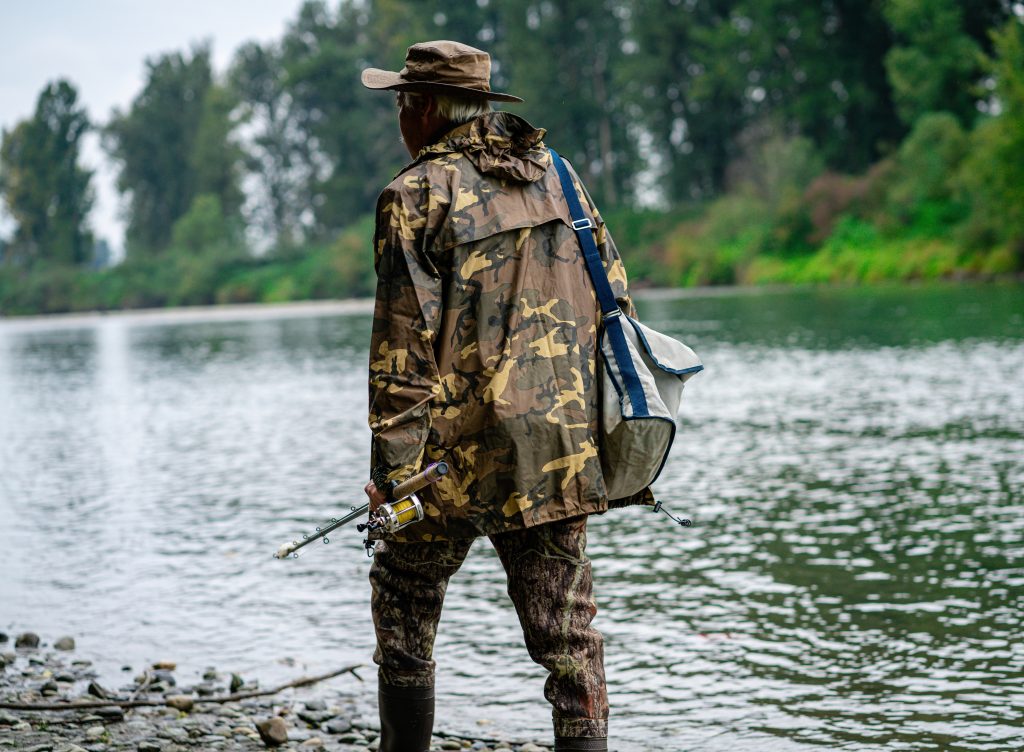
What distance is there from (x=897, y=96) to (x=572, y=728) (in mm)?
59834

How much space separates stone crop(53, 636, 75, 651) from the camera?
615 cm

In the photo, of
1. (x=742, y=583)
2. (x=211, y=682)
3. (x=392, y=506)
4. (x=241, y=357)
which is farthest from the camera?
(x=241, y=357)

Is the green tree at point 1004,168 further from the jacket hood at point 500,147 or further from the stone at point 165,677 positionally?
the jacket hood at point 500,147

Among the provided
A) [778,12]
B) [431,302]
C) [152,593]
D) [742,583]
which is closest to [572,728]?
[431,302]

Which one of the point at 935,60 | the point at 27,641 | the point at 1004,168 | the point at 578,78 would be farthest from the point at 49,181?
the point at 27,641

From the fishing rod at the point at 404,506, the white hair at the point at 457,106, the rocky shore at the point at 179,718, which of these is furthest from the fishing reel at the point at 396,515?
the rocky shore at the point at 179,718

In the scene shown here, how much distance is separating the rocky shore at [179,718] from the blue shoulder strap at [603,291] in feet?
5.47

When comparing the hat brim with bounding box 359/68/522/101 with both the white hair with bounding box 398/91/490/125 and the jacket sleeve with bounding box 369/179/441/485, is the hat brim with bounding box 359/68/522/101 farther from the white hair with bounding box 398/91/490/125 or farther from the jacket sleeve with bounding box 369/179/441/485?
the jacket sleeve with bounding box 369/179/441/485

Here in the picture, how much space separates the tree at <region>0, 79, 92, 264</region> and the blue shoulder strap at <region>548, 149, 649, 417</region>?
9664 cm

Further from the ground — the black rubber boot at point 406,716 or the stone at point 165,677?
the black rubber boot at point 406,716

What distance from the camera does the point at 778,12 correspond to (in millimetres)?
66938

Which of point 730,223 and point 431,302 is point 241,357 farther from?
point 730,223

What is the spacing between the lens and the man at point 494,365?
11.1ft

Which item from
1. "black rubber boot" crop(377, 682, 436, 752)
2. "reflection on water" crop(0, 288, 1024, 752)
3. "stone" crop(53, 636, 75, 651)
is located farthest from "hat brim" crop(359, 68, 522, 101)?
"stone" crop(53, 636, 75, 651)
